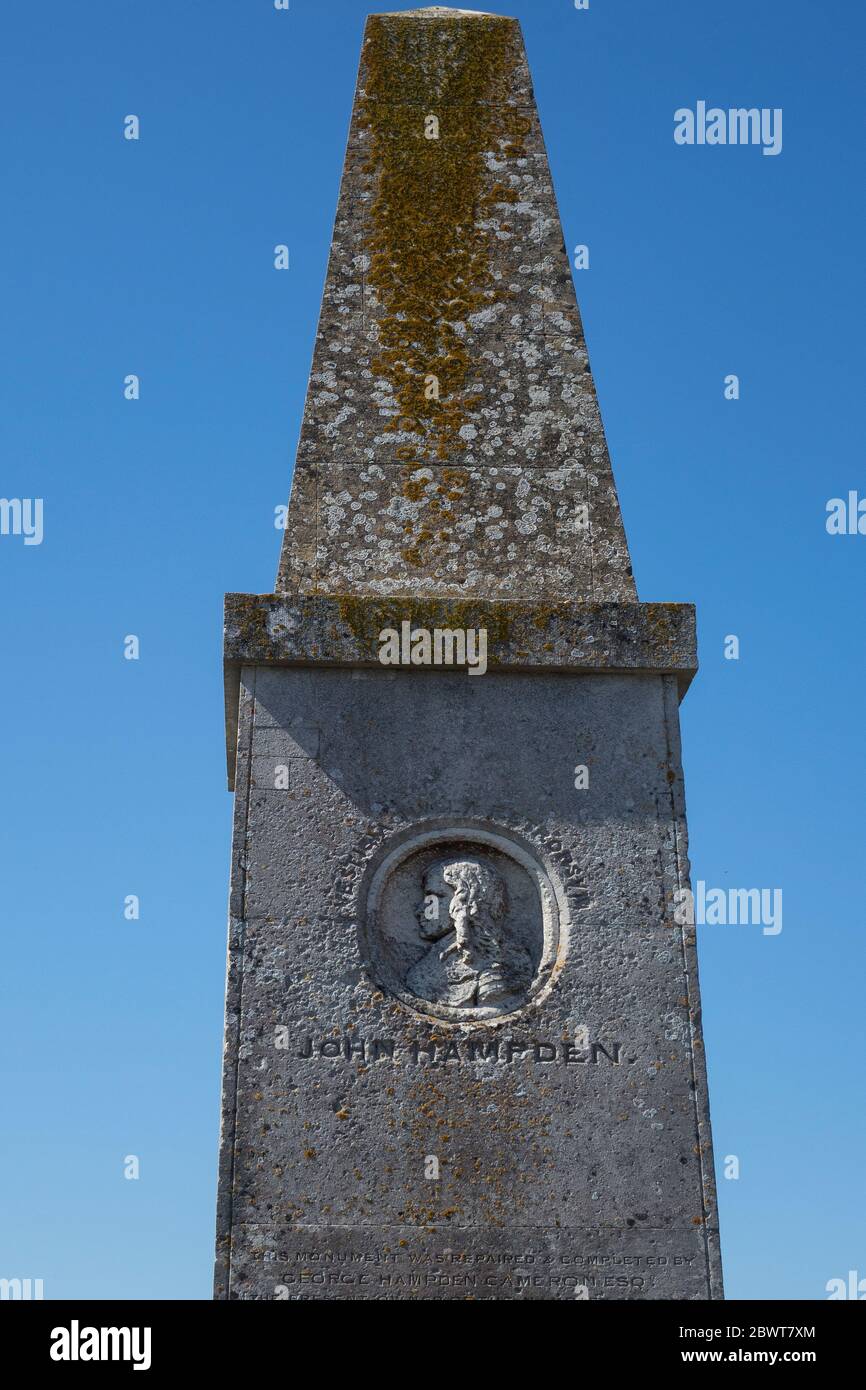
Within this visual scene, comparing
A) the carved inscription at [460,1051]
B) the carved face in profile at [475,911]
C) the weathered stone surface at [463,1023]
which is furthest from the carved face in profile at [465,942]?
the carved inscription at [460,1051]

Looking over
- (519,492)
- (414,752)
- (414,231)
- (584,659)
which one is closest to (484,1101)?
(414,752)

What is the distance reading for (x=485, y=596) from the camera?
7.89 metres

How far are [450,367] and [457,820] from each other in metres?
2.55

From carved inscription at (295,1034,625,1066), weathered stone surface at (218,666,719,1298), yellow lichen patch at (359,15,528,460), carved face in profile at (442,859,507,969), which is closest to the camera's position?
weathered stone surface at (218,666,719,1298)

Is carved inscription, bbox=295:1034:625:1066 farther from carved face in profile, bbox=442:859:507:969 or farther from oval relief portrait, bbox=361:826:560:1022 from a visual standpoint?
carved face in profile, bbox=442:859:507:969

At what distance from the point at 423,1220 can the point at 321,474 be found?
12.1ft

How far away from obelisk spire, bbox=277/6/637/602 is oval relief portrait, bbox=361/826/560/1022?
1.37 meters

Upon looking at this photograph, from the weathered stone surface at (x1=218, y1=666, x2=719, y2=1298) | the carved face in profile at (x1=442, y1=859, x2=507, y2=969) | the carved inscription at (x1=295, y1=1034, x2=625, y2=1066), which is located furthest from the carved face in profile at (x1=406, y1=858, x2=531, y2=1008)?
the carved inscription at (x1=295, y1=1034, x2=625, y2=1066)

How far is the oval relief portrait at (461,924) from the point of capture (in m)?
7.09

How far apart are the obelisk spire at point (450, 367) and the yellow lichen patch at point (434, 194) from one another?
0.03 ft

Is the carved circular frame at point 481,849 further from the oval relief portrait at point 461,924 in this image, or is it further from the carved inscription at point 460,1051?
the carved inscription at point 460,1051

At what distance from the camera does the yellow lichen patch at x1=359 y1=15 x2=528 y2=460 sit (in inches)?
332

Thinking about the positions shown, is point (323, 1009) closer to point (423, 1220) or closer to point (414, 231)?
point (423, 1220)
